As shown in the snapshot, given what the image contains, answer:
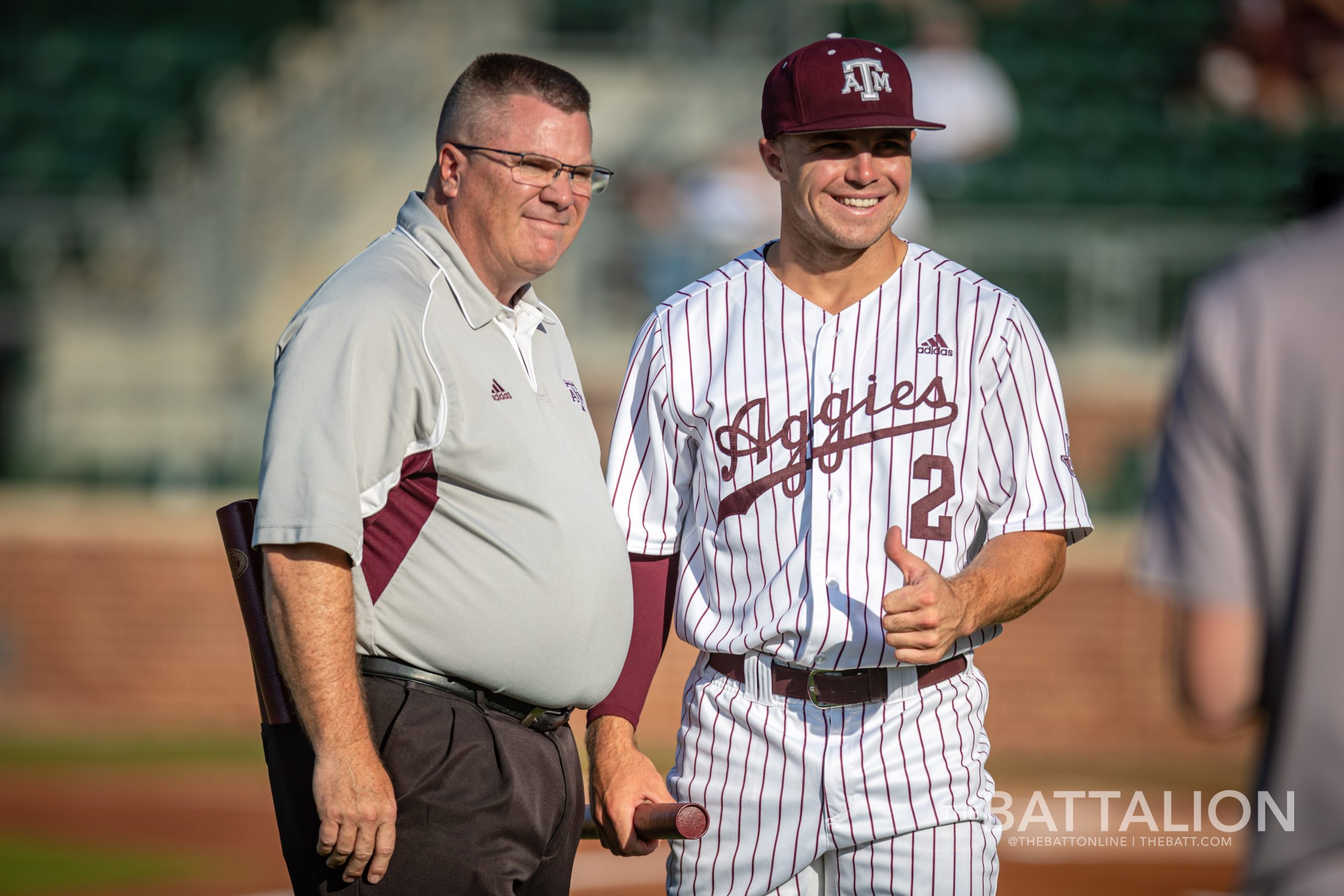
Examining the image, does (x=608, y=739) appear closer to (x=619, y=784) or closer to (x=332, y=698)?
(x=619, y=784)

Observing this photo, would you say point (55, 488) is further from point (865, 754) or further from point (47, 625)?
point (865, 754)

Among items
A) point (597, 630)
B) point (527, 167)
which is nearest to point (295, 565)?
point (597, 630)

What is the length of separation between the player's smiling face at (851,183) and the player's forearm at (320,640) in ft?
3.64

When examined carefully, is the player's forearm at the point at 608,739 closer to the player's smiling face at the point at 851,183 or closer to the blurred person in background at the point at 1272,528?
the player's smiling face at the point at 851,183

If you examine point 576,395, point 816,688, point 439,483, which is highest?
point 576,395

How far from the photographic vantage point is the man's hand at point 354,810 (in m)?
2.42

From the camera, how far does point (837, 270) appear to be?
2893 mm

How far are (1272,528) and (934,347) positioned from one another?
4.26 feet

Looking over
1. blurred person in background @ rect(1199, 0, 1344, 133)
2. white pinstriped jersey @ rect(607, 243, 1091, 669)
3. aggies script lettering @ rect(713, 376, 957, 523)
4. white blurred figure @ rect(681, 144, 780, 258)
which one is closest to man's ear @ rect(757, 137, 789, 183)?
white pinstriped jersey @ rect(607, 243, 1091, 669)

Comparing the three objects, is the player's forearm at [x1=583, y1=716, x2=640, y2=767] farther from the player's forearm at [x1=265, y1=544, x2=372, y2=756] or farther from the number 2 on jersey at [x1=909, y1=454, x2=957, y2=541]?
the number 2 on jersey at [x1=909, y1=454, x2=957, y2=541]

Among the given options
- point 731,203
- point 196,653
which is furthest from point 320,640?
point 731,203

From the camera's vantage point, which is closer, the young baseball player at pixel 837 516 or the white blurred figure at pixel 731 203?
the young baseball player at pixel 837 516

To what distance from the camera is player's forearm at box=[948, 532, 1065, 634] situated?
254 centimetres

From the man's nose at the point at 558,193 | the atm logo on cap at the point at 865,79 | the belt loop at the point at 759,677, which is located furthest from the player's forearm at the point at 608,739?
the atm logo on cap at the point at 865,79
